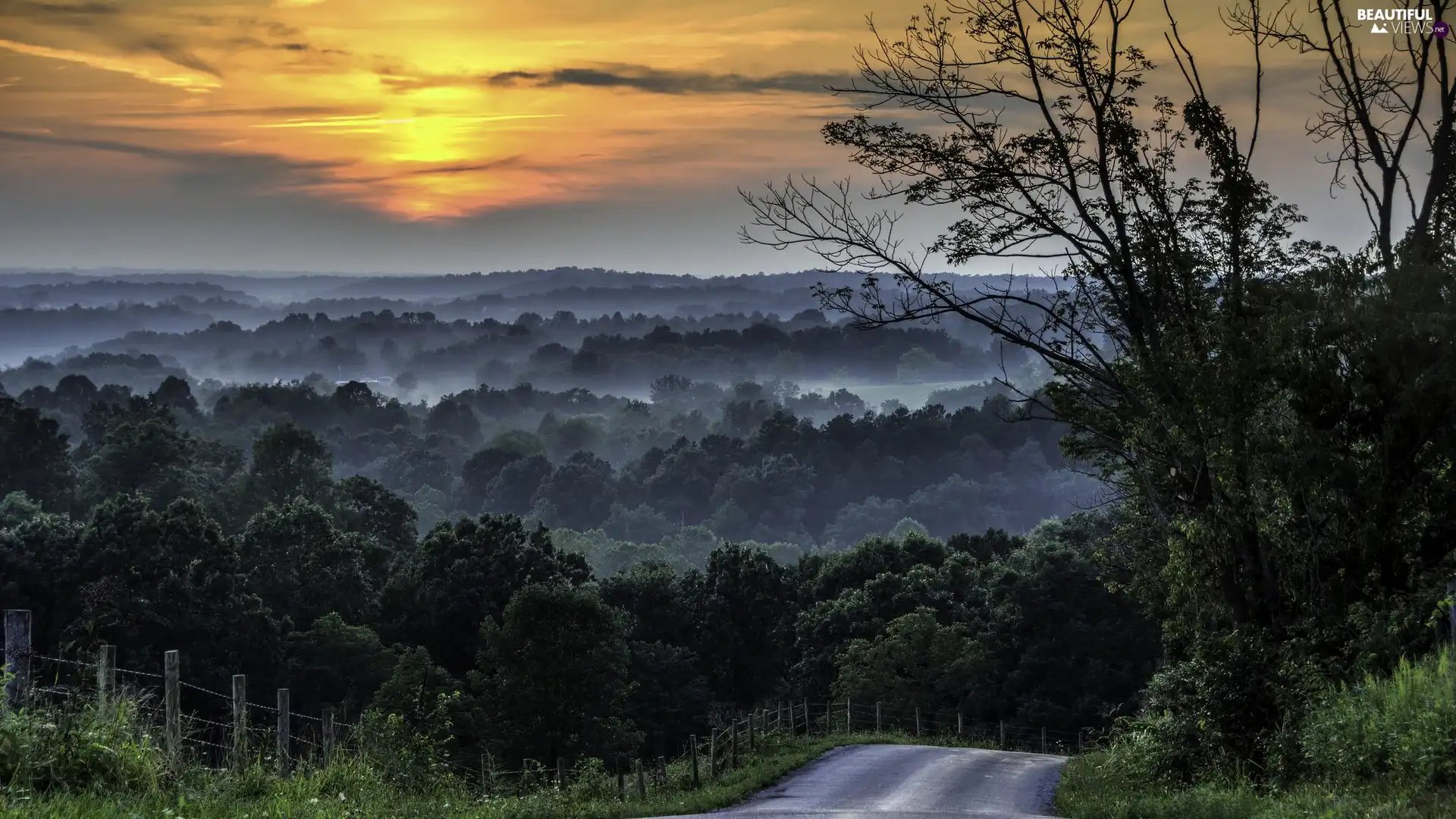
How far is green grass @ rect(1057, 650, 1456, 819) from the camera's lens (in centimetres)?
1052

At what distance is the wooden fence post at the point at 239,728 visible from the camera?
44.1ft

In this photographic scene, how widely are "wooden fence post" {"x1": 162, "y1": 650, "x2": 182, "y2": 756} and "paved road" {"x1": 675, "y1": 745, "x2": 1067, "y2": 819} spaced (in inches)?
228

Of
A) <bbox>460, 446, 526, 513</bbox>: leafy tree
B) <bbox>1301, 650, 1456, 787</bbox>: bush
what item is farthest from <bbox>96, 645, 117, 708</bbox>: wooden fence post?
<bbox>460, 446, 526, 513</bbox>: leafy tree

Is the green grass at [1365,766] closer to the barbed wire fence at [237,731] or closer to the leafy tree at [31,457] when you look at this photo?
the barbed wire fence at [237,731]

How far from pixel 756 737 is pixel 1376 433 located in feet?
54.9

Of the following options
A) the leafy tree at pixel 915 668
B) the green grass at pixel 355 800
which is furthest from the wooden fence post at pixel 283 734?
the leafy tree at pixel 915 668

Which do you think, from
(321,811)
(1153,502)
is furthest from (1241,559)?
(321,811)

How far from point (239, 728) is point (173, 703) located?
923mm

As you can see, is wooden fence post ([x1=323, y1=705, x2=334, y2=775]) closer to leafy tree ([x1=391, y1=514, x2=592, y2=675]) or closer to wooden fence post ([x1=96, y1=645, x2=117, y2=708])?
wooden fence post ([x1=96, y1=645, x2=117, y2=708])

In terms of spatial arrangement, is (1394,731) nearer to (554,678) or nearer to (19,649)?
(19,649)

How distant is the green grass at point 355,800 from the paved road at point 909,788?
0.96 m

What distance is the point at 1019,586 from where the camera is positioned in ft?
198

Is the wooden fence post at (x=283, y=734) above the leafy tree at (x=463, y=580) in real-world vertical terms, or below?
above

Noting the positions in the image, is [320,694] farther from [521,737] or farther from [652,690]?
[652,690]
